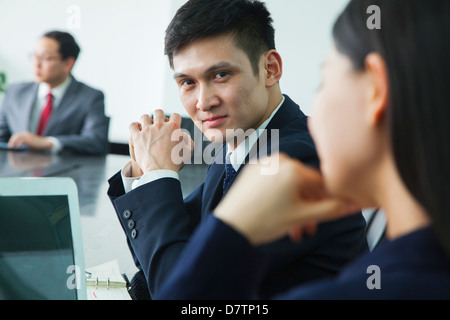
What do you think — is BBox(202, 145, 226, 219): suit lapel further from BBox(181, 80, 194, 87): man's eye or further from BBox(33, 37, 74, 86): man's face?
BBox(33, 37, 74, 86): man's face

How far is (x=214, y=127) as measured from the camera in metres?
1.23

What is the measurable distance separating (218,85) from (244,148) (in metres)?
0.17

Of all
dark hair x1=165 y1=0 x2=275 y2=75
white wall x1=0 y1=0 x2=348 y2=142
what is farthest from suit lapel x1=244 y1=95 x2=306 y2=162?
white wall x1=0 y1=0 x2=348 y2=142

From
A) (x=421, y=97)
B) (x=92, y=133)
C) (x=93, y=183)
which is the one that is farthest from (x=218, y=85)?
(x=92, y=133)

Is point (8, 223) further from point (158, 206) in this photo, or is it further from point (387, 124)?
point (387, 124)

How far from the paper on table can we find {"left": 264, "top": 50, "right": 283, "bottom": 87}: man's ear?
0.62 metres

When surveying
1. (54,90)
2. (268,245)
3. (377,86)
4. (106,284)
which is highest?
(54,90)

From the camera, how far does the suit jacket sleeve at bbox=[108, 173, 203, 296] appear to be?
95 cm

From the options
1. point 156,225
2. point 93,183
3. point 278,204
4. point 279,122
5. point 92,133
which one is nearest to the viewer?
point 278,204

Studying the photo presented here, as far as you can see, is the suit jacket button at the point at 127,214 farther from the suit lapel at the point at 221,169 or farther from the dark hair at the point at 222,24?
the dark hair at the point at 222,24

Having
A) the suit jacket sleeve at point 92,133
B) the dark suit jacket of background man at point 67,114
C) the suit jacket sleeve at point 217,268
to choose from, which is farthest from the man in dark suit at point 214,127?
the dark suit jacket of background man at point 67,114

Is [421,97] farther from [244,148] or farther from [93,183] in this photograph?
[93,183]

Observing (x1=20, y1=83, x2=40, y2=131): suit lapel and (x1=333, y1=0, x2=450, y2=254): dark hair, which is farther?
(x1=20, y1=83, x2=40, y2=131): suit lapel

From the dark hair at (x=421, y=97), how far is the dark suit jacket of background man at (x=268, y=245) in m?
0.45
